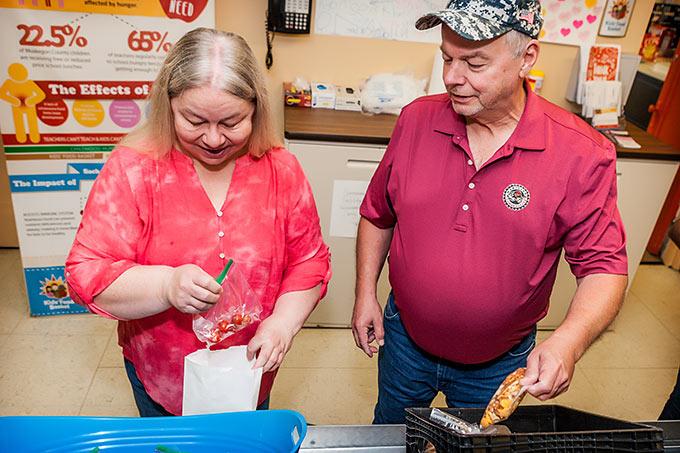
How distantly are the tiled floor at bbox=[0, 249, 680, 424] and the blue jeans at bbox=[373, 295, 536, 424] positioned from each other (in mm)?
807

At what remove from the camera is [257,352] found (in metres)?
1.29

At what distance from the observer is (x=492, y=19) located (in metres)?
1.30

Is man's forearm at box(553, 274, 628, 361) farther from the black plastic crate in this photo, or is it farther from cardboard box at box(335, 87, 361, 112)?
cardboard box at box(335, 87, 361, 112)

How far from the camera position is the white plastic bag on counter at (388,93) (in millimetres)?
2883

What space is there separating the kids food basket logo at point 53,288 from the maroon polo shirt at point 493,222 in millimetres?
1967

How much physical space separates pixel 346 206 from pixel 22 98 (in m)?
1.44

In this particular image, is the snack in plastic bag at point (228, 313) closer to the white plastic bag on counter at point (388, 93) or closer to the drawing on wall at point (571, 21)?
the white plastic bag on counter at point (388, 93)

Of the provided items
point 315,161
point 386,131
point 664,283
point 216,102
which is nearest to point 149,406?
point 216,102

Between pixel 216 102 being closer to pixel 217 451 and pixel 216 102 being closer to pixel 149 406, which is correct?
pixel 217 451

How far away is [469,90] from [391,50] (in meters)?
1.66

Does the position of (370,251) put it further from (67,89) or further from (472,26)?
(67,89)

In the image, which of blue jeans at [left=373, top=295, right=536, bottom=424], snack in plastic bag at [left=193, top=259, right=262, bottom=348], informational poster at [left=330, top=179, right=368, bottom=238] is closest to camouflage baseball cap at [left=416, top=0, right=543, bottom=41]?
snack in plastic bag at [left=193, top=259, right=262, bottom=348]

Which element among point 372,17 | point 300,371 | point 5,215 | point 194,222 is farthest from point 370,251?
point 5,215

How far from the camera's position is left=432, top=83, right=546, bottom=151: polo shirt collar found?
4.67 feet
